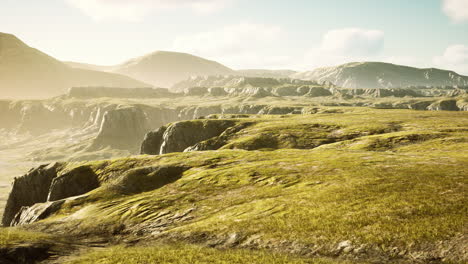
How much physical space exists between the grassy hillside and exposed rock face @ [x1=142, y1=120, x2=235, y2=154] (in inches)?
3140

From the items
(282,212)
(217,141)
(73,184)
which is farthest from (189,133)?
(282,212)

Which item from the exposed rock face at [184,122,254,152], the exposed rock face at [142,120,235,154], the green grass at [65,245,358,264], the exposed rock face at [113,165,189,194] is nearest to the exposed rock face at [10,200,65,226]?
the exposed rock face at [113,165,189,194]

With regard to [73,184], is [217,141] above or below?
above

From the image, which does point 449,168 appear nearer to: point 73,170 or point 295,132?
point 295,132

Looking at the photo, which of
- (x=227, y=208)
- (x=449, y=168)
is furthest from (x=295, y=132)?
(x=227, y=208)

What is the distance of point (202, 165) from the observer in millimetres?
84250

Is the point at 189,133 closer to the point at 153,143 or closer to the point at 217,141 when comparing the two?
the point at 217,141

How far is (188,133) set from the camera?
6644 inches

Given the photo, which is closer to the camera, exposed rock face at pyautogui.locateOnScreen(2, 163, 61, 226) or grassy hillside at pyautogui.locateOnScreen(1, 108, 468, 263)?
grassy hillside at pyautogui.locateOnScreen(1, 108, 468, 263)

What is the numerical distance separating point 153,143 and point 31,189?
77.1 meters

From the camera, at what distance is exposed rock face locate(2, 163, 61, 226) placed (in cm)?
11682

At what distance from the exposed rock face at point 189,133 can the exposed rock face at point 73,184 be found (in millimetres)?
68926

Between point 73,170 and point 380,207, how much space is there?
91523 mm

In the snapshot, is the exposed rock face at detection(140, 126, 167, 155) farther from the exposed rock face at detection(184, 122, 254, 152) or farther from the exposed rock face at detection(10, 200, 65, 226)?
the exposed rock face at detection(10, 200, 65, 226)
